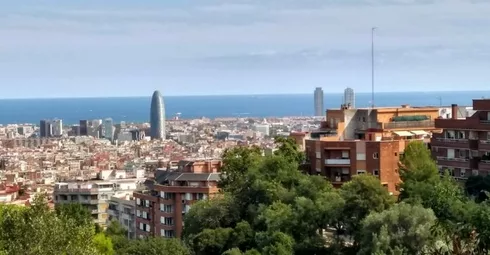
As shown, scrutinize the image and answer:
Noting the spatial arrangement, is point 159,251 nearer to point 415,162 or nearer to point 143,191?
point 415,162

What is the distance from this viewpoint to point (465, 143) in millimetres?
36938

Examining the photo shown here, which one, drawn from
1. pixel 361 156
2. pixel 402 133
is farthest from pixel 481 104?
pixel 361 156

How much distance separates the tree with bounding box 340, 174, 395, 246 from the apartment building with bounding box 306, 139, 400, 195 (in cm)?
869

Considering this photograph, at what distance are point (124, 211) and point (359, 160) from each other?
76.2ft

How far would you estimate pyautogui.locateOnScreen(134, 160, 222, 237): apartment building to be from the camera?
1737 inches

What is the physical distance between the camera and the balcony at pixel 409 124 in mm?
40684

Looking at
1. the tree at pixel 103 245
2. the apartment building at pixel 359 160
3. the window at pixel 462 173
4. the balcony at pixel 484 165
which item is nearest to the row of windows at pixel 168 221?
the apartment building at pixel 359 160

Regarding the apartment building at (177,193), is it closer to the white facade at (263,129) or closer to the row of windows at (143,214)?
the row of windows at (143,214)

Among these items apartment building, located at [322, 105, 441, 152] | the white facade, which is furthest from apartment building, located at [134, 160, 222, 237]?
the white facade

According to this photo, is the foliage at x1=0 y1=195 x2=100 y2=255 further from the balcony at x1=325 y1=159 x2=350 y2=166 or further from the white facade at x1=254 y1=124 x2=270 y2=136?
the white facade at x1=254 y1=124 x2=270 y2=136

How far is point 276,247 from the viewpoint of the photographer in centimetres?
2705

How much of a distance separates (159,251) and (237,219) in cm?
420

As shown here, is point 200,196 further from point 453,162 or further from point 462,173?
point 462,173

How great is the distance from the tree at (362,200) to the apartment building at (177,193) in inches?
613
